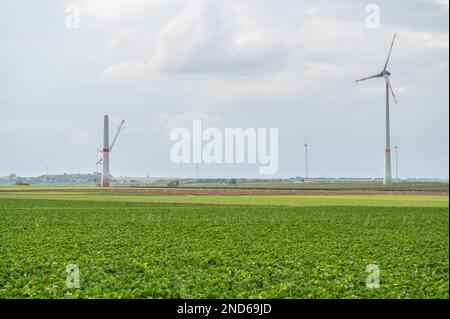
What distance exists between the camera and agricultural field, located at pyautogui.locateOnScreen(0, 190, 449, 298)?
1892 centimetres

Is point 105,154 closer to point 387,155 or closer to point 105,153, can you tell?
point 105,153

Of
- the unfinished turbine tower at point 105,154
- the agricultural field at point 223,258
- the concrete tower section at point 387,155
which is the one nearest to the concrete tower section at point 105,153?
the unfinished turbine tower at point 105,154

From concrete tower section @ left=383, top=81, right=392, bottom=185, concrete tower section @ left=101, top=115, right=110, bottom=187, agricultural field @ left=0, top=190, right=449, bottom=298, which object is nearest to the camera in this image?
agricultural field @ left=0, top=190, right=449, bottom=298

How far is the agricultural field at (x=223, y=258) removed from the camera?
1892 cm

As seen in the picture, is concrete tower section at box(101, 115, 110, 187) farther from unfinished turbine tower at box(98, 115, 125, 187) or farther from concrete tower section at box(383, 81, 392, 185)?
concrete tower section at box(383, 81, 392, 185)

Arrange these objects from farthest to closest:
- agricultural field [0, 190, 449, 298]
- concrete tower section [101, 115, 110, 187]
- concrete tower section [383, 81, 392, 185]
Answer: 1. concrete tower section [101, 115, 110, 187]
2. concrete tower section [383, 81, 392, 185]
3. agricultural field [0, 190, 449, 298]

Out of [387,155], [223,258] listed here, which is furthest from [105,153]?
[223,258]

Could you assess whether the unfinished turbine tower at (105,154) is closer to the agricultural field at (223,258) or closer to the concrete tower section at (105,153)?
the concrete tower section at (105,153)

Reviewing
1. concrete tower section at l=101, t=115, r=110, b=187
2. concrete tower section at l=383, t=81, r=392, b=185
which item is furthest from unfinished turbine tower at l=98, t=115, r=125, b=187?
concrete tower section at l=383, t=81, r=392, b=185

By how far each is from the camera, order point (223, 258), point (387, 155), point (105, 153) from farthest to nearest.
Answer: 1. point (105, 153)
2. point (387, 155)
3. point (223, 258)

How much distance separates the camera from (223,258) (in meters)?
25.4
